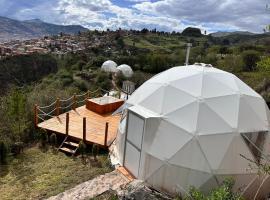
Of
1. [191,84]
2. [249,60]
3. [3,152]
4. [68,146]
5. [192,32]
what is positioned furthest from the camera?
[192,32]

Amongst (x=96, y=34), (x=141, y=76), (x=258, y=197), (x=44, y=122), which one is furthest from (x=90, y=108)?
(x=96, y=34)

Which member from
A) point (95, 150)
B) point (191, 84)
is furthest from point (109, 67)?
point (191, 84)

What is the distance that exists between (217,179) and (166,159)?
1501 mm

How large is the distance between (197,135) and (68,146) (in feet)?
19.9

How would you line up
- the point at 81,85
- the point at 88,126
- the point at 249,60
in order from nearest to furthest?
1. the point at 88,126
2. the point at 81,85
3. the point at 249,60

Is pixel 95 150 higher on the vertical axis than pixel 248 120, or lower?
lower

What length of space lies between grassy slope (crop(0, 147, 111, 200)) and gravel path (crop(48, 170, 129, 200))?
18.3 inches

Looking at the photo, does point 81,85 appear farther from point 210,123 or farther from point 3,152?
point 210,123

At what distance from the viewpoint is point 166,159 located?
908 centimetres

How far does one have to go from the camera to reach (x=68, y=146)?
12906 mm

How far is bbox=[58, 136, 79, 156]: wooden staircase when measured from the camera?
12405 millimetres

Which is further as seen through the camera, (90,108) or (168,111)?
(90,108)

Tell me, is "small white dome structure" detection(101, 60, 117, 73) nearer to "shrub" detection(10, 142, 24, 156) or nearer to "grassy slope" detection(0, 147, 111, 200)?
"shrub" detection(10, 142, 24, 156)

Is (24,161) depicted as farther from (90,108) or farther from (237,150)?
(237,150)
